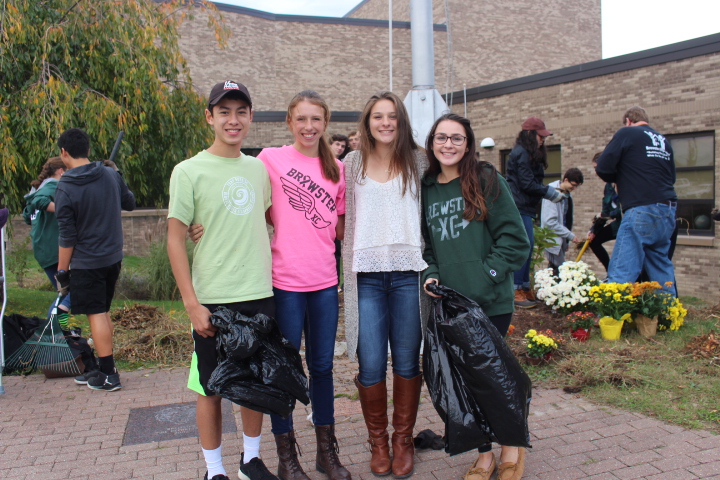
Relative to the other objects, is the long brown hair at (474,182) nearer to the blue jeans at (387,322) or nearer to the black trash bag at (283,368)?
the blue jeans at (387,322)

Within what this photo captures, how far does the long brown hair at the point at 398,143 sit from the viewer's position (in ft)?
10.6

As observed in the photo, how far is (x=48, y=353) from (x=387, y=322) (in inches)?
137

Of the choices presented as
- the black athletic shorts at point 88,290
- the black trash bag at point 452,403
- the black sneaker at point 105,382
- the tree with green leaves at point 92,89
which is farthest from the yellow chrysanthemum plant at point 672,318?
the tree with green leaves at point 92,89

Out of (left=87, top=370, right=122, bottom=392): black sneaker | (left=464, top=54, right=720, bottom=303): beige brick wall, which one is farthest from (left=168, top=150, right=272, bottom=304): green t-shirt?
(left=464, top=54, right=720, bottom=303): beige brick wall

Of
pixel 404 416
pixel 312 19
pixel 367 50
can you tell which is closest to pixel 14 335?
pixel 404 416

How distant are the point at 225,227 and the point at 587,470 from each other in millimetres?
2374

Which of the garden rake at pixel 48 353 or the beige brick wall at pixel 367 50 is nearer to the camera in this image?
the garden rake at pixel 48 353

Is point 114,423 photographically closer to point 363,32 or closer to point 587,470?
point 587,470

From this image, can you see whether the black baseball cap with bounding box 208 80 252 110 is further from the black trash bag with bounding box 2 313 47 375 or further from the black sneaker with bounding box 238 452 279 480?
the black trash bag with bounding box 2 313 47 375

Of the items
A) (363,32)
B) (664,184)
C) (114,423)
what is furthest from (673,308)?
(363,32)

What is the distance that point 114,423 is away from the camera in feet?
13.5

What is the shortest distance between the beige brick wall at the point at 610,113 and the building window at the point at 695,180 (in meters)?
0.21

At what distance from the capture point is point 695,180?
33.6ft

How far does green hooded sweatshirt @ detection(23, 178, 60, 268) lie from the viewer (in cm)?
564
